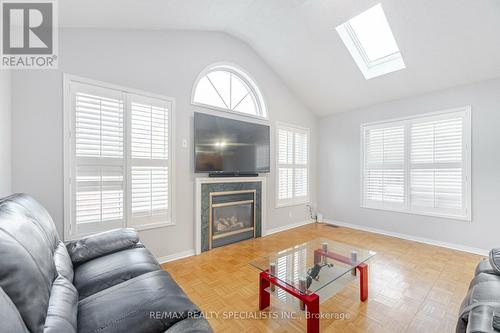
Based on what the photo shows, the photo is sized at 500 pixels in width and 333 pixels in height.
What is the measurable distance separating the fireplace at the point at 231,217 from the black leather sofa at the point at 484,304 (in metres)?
2.63

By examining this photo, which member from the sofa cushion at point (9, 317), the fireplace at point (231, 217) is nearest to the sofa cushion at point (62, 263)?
the sofa cushion at point (9, 317)

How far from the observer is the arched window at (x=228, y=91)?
10.6 ft

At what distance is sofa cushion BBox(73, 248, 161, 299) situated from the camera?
132 centimetres

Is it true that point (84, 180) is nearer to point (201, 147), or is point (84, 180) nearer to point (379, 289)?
point (201, 147)

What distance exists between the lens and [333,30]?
3.05 meters

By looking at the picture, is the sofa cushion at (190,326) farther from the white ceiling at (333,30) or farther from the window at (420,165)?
the window at (420,165)

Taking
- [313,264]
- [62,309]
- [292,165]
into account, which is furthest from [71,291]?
[292,165]

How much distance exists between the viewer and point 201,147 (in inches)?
119

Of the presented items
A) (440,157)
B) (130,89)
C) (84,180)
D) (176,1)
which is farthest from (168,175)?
(440,157)

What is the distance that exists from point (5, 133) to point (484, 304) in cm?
343

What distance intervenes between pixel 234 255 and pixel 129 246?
148 centimetres

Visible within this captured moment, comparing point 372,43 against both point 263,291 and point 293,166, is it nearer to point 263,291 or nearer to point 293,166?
point 293,166

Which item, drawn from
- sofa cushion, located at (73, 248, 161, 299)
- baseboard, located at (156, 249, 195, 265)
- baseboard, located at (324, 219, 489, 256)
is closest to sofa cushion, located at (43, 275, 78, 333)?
sofa cushion, located at (73, 248, 161, 299)

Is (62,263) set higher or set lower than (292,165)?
lower
